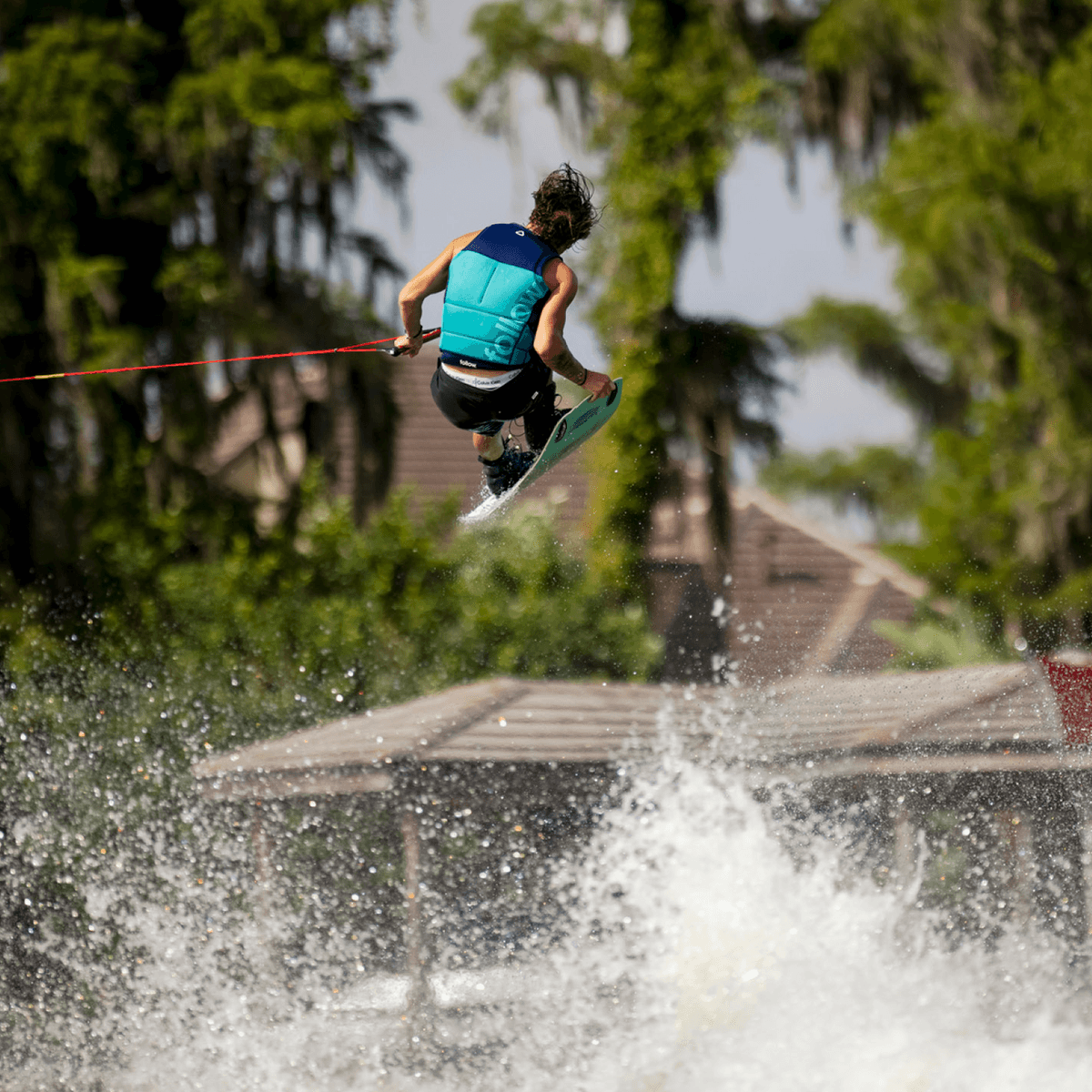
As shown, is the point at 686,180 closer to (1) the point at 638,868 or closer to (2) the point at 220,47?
(2) the point at 220,47

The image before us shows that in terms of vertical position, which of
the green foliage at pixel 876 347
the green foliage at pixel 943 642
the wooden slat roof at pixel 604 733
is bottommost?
the green foliage at pixel 943 642

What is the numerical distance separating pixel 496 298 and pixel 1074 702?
5.51 m

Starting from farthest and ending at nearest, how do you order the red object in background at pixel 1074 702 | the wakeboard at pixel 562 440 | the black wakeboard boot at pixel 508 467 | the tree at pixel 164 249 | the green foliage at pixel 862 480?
1. the green foliage at pixel 862 480
2. the tree at pixel 164 249
3. the red object in background at pixel 1074 702
4. the black wakeboard boot at pixel 508 467
5. the wakeboard at pixel 562 440

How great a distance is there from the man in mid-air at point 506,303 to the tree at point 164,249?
8238mm

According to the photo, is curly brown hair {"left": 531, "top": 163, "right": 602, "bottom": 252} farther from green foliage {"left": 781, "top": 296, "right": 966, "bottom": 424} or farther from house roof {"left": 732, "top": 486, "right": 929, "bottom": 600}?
house roof {"left": 732, "top": 486, "right": 929, "bottom": 600}

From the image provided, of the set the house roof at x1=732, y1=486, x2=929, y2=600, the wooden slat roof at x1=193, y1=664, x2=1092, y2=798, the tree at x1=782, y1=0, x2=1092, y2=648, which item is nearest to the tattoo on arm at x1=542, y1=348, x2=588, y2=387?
the wooden slat roof at x1=193, y1=664, x2=1092, y2=798

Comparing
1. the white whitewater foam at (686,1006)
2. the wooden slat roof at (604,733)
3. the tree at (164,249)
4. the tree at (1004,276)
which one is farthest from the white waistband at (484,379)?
the tree at (1004,276)

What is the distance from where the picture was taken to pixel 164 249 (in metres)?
13.7

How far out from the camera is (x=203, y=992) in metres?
9.84

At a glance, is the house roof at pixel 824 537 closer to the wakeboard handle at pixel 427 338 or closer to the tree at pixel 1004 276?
the tree at pixel 1004 276

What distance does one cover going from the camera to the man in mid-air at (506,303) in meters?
5.07

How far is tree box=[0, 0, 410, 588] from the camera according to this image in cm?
1273

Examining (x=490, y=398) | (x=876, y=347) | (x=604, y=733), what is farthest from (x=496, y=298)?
(x=876, y=347)

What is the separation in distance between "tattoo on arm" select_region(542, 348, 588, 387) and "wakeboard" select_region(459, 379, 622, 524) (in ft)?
1.44
